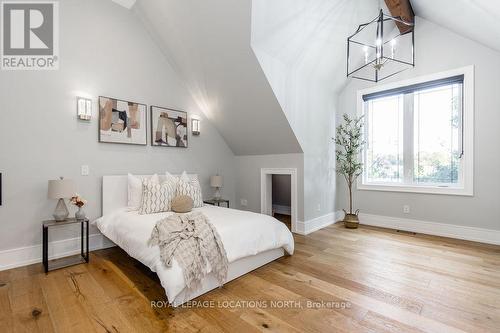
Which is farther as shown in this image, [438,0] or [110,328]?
[438,0]

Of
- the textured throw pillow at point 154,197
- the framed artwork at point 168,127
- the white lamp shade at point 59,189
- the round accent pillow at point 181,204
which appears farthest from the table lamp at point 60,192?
the framed artwork at point 168,127

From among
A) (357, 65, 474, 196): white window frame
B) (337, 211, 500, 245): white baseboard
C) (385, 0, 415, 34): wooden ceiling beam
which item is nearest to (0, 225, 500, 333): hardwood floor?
(337, 211, 500, 245): white baseboard

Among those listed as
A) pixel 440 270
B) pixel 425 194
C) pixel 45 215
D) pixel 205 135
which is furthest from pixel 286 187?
pixel 45 215

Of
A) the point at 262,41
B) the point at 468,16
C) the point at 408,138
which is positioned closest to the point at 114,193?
the point at 262,41

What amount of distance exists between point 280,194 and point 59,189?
13.2 ft

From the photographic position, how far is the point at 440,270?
2.53 m

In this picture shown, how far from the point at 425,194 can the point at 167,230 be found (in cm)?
392

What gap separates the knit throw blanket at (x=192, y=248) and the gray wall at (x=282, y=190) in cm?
322

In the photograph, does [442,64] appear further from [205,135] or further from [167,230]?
[167,230]

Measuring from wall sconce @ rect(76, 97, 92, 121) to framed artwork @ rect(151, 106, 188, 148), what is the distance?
0.83m

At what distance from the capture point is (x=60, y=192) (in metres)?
2.60

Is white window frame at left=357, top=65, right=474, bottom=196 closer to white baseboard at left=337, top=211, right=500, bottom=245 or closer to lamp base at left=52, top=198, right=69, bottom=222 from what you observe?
white baseboard at left=337, top=211, right=500, bottom=245

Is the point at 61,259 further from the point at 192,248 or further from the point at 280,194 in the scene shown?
the point at 280,194

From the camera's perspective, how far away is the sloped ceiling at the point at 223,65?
9.53 feet
